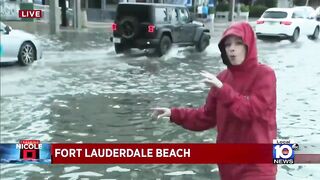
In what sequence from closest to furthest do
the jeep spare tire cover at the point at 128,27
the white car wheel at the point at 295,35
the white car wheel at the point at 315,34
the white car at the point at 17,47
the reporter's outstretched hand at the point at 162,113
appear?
the reporter's outstretched hand at the point at 162,113 < the white car at the point at 17,47 < the jeep spare tire cover at the point at 128,27 < the white car wheel at the point at 295,35 < the white car wheel at the point at 315,34

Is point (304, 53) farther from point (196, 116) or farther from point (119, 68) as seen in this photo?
point (196, 116)

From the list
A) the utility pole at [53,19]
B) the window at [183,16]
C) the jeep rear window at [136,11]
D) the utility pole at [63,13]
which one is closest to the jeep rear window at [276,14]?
the window at [183,16]

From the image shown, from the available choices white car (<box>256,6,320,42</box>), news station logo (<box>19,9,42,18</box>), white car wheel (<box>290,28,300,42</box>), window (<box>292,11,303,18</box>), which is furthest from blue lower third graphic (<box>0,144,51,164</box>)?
news station logo (<box>19,9,42,18</box>)

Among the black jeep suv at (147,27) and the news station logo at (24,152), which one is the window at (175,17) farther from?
the news station logo at (24,152)

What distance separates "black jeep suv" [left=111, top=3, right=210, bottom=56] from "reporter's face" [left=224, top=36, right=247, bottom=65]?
604 inches

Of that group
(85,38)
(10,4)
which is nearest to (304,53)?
(85,38)

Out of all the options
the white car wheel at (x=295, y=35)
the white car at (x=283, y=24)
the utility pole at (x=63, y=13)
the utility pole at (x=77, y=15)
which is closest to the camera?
the white car at (x=283, y=24)

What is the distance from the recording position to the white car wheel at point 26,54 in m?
15.1

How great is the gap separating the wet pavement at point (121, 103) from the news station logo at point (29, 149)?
197 centimetres

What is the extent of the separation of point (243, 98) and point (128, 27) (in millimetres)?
16192

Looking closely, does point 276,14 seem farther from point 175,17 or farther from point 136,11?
point 136,11

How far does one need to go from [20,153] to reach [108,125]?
4838mm

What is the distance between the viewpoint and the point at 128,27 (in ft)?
62.5

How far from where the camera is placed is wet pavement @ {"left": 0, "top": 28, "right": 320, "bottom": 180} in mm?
6242
